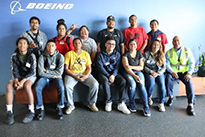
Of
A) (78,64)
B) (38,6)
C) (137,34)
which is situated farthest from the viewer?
(137,34)

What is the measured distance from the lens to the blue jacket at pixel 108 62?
3092 millimetres

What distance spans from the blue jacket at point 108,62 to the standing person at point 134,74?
0.14 m

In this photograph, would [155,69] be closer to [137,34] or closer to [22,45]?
[137,34]

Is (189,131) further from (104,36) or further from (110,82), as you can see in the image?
(104,36)

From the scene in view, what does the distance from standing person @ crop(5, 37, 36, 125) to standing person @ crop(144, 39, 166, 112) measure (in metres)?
1.88


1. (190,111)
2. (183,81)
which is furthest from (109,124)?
(183,81)

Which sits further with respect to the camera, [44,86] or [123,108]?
[123,108]

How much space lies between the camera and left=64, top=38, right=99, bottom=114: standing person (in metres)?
2.87

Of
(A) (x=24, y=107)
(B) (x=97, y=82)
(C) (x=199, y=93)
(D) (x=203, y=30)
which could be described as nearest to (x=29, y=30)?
(A) (x=24, y=107)

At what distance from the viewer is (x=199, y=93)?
344 centimetres

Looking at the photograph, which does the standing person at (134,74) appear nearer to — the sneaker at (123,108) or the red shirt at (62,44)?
the sneaker at (123,108)

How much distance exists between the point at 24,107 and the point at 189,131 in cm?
258

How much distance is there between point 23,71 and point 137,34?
2.24 m

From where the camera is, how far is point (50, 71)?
2.90 m
